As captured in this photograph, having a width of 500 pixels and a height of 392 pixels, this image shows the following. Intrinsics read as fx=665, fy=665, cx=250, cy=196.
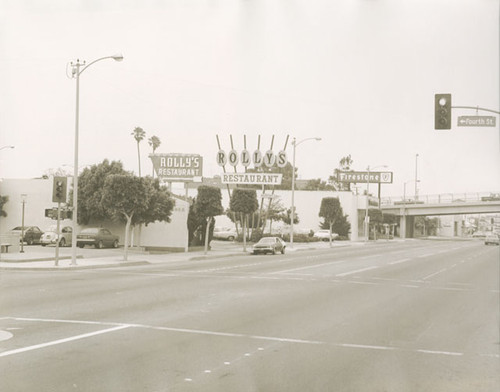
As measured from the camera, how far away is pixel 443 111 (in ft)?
62.6

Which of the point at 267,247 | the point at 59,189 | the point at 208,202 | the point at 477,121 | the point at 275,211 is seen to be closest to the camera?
the point at 477,121

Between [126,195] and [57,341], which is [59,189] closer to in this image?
[126,195]

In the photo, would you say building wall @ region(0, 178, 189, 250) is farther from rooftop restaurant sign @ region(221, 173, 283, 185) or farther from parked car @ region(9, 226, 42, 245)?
rooftop restaurant sign @ region(221, 173, 283, 185)

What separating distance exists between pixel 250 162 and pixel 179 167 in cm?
574

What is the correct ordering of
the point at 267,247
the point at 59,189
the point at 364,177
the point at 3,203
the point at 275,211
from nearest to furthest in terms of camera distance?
the point at 59,189 < the point at 267,247 < the point at 3,203 < the point at 275,211 < the point at 364,177

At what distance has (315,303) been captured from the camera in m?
15.5

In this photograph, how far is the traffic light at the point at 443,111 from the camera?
18844 mm

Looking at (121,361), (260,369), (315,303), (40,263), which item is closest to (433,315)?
(315,303)

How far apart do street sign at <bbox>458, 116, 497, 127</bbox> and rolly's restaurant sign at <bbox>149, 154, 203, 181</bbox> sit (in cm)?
3190

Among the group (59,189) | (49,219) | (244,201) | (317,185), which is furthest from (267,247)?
(317,185)

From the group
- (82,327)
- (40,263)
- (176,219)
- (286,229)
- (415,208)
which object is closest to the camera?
(82,327)

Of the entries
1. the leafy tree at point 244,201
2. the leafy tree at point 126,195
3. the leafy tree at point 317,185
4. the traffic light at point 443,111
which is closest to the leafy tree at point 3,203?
the leafy tree at point 244,201

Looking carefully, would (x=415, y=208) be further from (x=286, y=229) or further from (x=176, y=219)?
(x=176, y=219)

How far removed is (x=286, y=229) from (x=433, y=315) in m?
59.7
